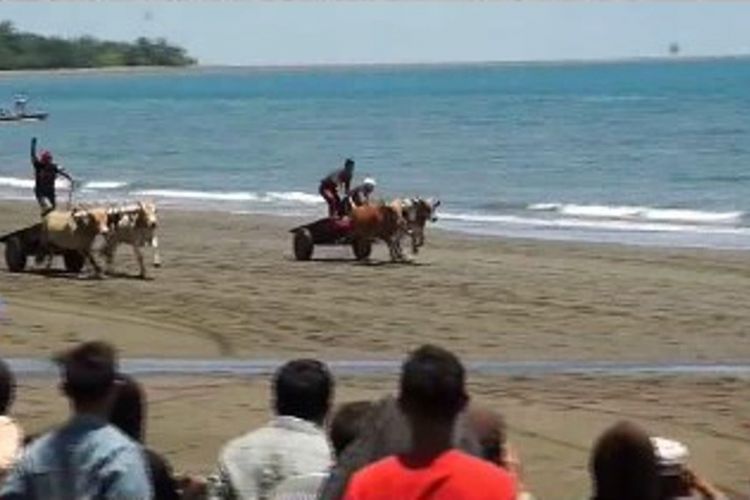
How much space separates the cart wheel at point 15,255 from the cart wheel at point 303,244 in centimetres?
374

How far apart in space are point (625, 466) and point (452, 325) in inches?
586

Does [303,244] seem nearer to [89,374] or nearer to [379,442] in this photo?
[89,374]

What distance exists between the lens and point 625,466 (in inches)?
199

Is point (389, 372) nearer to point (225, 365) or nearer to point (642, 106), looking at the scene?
point (225, 365)

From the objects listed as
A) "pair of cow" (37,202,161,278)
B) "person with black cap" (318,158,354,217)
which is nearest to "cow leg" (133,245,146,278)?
"pair of cow" (37,202,161,278)

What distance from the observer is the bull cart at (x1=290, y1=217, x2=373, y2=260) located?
2589 centimetres

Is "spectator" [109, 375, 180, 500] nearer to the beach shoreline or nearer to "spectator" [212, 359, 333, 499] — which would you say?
"spectator" [212, 359, 333, 499]

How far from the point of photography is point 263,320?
20328 millimetres

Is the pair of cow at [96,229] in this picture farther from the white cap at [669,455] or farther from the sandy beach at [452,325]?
the white cap at [669,455]

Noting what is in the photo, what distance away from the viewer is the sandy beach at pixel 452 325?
13.5m

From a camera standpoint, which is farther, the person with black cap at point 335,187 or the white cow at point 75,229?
the person with black cap at point 335,187

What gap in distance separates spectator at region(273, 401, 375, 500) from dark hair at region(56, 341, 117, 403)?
736mm

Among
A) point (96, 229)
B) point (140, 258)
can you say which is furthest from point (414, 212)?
point (96, 229)

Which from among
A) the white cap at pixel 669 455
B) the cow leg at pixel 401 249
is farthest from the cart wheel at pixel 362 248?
the white cap at pixel 669 455
